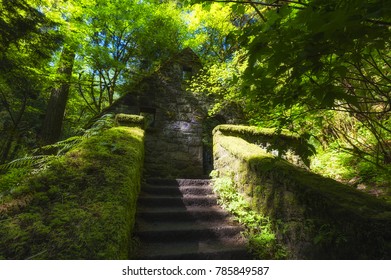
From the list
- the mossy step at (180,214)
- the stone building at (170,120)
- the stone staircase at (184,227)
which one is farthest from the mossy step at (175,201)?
the stone building at (170,120)

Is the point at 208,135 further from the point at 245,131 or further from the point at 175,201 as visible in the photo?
the point at 175,201

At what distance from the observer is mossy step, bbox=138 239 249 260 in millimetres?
3043

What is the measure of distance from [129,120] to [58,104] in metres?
4.66

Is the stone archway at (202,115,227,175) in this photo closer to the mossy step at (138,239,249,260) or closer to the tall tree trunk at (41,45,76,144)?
the tall tree trunk at (41,45,76,144)

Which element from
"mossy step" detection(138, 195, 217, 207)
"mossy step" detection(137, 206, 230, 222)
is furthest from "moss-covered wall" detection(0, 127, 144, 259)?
"mossy step" detection(138, 195, 217, 207)

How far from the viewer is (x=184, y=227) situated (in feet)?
12.1

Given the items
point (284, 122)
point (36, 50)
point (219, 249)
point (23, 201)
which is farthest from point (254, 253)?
point (36, 50)

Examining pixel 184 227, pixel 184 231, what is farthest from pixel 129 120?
pixel 184 231

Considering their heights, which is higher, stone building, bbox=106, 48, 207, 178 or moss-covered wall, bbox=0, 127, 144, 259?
stone building, bbox=106, 48, 207, 178

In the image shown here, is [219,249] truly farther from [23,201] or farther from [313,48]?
[313,48]

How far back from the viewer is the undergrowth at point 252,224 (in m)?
3.21

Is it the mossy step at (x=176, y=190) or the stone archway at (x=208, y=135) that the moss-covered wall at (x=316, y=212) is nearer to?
the mossy step at (x=176, y=190)

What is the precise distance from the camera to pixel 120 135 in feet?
14.9

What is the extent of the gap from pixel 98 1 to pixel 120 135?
6.68m
